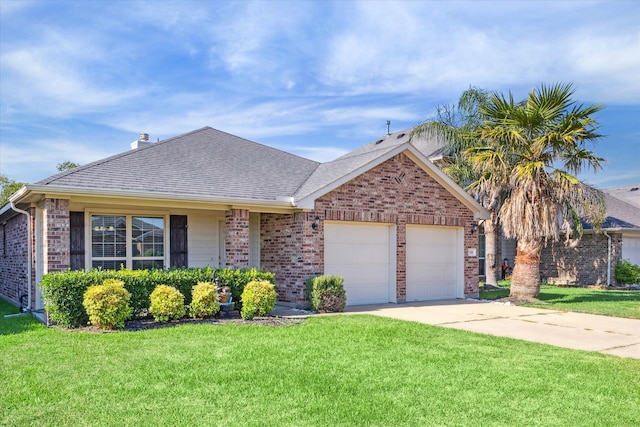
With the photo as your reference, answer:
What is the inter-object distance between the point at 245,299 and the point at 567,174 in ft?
32.7

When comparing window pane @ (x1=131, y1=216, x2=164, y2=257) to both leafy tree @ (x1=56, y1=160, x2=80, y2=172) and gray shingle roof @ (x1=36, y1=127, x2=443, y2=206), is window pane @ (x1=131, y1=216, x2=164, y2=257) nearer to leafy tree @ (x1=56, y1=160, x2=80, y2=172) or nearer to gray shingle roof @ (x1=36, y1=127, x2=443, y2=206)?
gray shingle roof @ (x1=36, y1=127, x2=443, y2=206)

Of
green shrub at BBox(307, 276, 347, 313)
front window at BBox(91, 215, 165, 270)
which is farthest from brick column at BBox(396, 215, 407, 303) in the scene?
front window at BBox(91, 215, 165, 270)

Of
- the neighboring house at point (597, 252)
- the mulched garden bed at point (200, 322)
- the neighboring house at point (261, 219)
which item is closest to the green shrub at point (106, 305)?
the mulched garden bed at point (200, 322)

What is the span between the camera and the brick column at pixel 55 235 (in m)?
10.5

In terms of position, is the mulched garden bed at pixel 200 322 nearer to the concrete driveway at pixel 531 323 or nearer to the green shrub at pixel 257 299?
the green shrub at pixel 257 299

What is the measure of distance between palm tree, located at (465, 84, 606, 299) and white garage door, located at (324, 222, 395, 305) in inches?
152

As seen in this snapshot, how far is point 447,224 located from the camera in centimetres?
1616

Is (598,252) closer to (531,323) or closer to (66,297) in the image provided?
(531,323)

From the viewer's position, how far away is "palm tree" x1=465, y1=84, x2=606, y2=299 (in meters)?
14.9

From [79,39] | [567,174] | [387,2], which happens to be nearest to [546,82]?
[567,174]

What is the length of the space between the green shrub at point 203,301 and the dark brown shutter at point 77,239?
3.55 metres

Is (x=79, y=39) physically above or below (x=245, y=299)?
above

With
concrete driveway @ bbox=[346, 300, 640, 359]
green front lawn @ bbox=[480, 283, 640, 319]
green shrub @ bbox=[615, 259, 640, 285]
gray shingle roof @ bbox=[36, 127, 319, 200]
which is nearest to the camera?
concrete driveway @ bbox=[346, 300, 640, 359]

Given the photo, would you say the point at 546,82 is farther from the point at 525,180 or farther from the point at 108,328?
the point at 108,328
